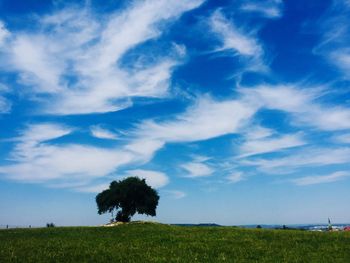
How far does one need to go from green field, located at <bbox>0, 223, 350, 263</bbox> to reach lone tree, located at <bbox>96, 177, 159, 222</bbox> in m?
43.9

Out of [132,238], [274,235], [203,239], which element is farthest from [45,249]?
[274,235]

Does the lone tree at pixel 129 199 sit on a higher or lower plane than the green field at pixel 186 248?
higher

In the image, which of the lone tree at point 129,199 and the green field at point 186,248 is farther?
the lone tree at point 129,199

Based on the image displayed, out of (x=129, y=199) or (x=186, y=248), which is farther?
(x=129, y=199)

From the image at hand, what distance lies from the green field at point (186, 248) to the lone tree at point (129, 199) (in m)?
43.9

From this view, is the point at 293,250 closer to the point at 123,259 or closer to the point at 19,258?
the point at 123,259

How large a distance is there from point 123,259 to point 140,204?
60056mm

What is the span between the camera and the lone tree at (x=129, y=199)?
281 feet

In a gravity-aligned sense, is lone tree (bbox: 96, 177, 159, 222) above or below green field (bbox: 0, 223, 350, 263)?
above

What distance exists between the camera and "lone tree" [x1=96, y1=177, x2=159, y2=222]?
8562 centimetres

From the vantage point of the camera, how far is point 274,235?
4038 cm

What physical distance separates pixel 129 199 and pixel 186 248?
55.9 m

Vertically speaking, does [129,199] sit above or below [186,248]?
above

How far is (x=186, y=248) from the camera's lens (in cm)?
3150
